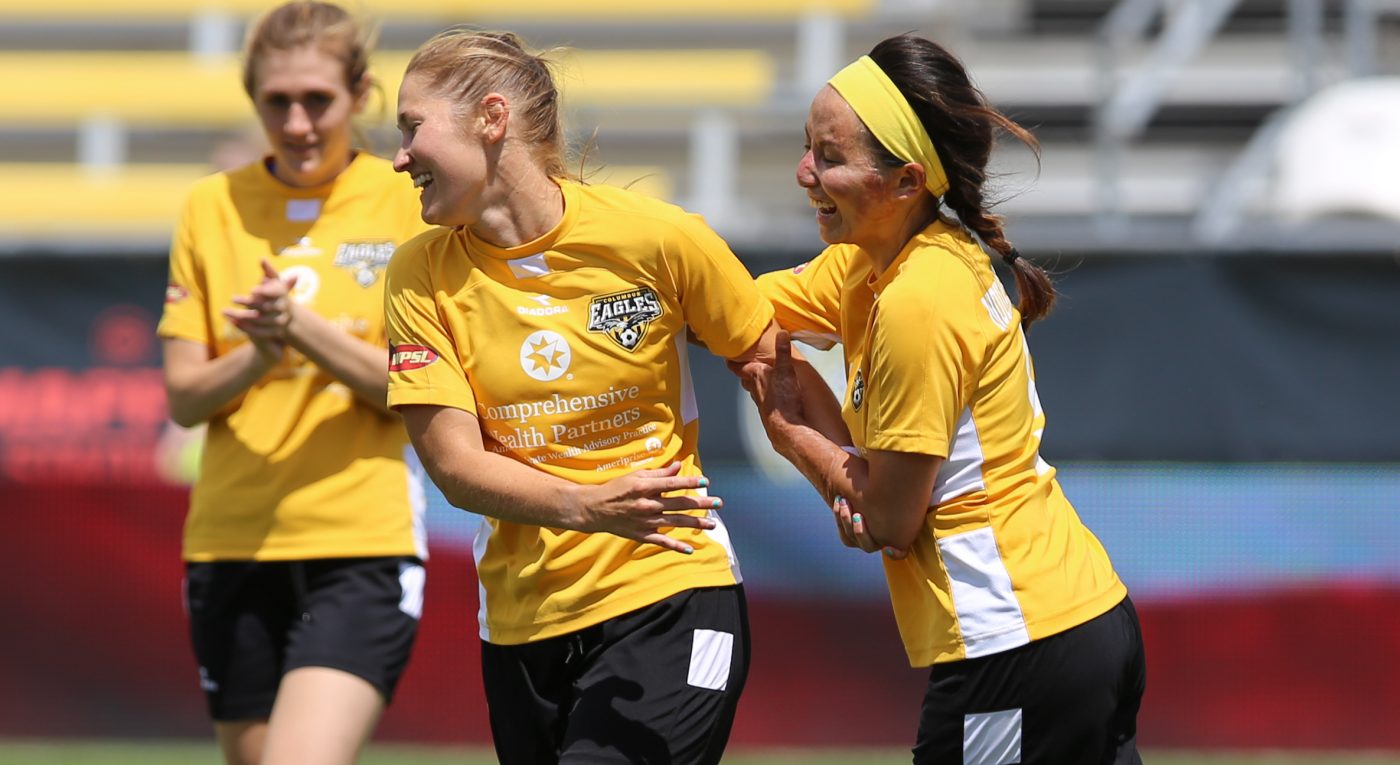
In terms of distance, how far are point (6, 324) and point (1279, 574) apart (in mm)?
5198

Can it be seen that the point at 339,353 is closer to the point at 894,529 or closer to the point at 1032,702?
the point at 894,529

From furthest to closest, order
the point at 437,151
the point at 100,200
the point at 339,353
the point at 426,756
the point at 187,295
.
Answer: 1. the point at 100,200
2. the point at 426,756
3. the point at 187,295
4. the point at 339,353
5. the point at 437,151

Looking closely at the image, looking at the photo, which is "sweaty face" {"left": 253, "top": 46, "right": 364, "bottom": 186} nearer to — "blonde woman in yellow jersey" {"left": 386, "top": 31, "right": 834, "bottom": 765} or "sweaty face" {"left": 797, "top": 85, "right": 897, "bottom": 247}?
"blonde woman in yellow jersey" {"left": 386, "top": 31, "right": 834, "bottom": 765}

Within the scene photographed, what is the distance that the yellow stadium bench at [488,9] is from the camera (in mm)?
9883

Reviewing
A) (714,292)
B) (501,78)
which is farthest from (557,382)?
(501,78)

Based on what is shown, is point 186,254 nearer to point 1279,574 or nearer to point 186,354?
point 186,354

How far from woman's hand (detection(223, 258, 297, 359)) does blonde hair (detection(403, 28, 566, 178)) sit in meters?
0.73

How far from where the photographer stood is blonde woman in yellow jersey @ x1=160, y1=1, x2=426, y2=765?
153 inches

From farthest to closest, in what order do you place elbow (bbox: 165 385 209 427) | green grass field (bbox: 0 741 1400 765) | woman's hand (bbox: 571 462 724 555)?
green grass field (bbox: 0 741 1400 765) → elbow (bbox: 165 385 209 427) → woman's hand (bbox: 571 462 724 555)

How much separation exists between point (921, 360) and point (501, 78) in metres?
0.97

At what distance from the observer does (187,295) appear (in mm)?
3998

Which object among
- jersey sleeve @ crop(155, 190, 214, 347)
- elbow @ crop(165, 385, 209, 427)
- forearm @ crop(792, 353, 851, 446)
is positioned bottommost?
elbow @ crop(165, 385, 209, 427)

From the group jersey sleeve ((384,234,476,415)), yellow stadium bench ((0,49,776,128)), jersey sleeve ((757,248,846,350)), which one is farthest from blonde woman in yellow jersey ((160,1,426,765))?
yellow stadium bench ((0,49,776,128))

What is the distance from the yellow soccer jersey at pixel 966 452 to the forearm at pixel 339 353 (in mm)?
1221
